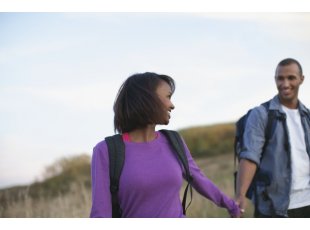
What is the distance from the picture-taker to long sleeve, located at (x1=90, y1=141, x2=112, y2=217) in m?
2.19

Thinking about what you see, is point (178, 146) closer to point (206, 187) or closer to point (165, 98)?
point (165, 98)

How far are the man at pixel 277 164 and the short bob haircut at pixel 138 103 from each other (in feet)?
4.19

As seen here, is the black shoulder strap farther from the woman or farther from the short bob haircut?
the short bob haircut

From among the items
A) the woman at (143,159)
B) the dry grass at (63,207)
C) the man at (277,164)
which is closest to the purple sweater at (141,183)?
the woman at (143,159)

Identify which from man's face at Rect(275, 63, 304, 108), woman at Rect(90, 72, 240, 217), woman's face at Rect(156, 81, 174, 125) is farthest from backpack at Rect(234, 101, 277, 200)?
woman's face at Rect(156, 81, 174, 125)

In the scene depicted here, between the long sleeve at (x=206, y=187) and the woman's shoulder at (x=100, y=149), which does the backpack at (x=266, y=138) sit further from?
the woman's shoulder at (x=100, y=149)

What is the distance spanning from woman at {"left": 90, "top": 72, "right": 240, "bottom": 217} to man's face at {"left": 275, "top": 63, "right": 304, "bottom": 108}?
4.73 feet

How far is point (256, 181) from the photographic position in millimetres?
3551

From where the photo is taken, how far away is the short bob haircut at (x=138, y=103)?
233 centimetres

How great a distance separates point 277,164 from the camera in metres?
3.47

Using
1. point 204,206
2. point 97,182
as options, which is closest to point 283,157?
point 97,182
